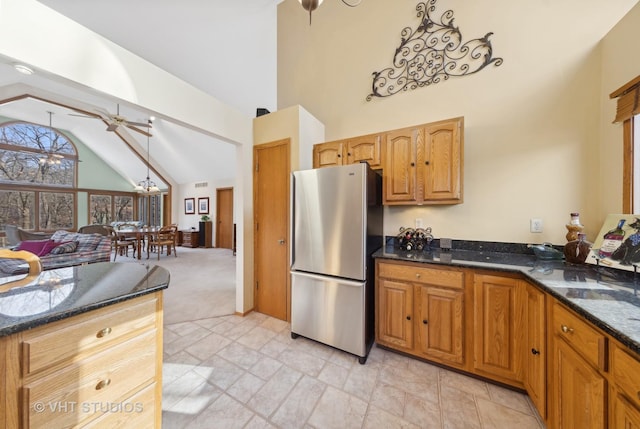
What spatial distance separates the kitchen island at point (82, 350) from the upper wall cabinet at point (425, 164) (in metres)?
1.97

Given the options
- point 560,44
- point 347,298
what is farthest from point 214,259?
point 560,44

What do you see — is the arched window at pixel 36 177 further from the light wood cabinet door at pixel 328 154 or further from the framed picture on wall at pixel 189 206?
the light wood cabinet door at pixel 328 154

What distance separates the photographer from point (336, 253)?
6.49 ft

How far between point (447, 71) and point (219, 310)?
12.5 feet

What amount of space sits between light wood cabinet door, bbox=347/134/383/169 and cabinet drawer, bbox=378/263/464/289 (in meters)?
1.01

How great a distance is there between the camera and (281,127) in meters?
2.59

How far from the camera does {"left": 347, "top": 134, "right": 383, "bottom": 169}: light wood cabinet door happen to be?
2236mm

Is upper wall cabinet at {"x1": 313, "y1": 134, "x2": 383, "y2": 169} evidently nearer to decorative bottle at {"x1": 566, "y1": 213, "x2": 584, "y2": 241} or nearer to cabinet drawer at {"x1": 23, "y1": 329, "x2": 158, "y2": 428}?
decorative bottle at {"x1": 566, "y1": 213, "x2": 584, "y2": 241}

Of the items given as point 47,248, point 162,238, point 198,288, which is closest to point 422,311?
point 198,288

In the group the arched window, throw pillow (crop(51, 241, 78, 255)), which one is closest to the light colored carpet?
throw pillow (crop(51, 241, 78, 255))

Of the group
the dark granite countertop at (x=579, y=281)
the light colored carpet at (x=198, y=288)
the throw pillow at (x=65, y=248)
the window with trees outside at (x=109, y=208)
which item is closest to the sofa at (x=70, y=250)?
the throw pillow at (x=65, y=248)

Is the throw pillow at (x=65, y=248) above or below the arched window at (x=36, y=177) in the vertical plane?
below

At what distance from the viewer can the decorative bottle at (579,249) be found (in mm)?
1568

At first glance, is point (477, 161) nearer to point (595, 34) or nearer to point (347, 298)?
point (595, 34)
